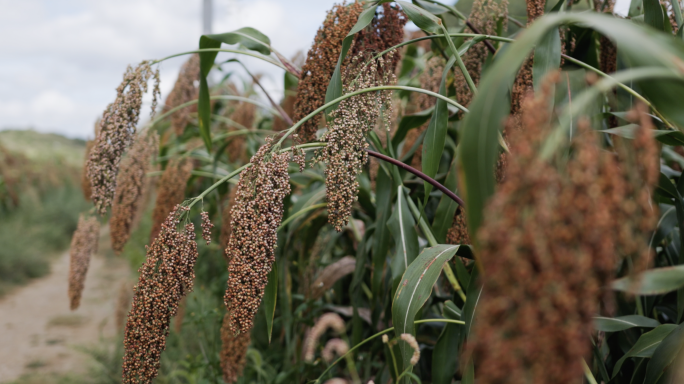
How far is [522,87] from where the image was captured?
42.8 inches

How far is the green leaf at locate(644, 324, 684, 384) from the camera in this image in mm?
816

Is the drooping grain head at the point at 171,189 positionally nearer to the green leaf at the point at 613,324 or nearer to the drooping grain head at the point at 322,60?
the drooping grain head at the point at 322,60

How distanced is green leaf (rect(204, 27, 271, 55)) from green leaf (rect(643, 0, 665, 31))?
3.18 feet

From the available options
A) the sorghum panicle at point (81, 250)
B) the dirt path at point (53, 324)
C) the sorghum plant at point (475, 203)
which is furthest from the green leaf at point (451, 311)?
the dirt path at point (53, 324)

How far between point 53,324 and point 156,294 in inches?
138

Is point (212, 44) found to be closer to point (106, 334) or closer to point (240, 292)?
point (240, 292)

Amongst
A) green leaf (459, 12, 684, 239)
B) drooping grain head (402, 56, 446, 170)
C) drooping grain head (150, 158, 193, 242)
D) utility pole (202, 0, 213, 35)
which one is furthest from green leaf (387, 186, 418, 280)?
utility pole (202, 0, 213, 35)

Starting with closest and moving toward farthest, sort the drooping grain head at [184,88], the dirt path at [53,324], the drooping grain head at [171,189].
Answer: the drooping grain head at [171,189]
the drooping grain head at [184,88]
the dirt path at [53,324]

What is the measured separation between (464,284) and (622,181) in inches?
33.9

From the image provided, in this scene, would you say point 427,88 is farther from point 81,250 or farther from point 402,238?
point 81,250

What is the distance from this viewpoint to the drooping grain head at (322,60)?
105 centimetres

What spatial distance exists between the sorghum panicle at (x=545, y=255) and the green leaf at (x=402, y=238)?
0.76 meters

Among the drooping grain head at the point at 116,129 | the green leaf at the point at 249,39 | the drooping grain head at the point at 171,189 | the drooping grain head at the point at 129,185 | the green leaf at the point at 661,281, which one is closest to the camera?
the green leaf at the point at 661,281

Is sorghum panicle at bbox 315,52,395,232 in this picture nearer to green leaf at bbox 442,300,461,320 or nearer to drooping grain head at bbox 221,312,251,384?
green leaf at bbox 442,300,461,320
